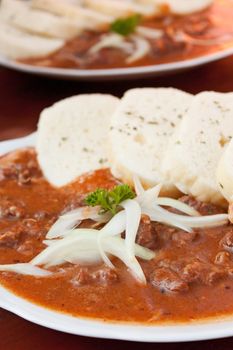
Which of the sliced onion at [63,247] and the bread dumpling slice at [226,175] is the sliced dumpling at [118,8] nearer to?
the bread dumpling slice at [226,175]

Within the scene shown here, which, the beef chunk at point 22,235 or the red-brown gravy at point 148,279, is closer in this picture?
the red-brown gravy at point 148,279

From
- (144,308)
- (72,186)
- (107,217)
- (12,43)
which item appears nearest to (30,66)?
(12,43)

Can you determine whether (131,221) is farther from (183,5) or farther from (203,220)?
(183,5)

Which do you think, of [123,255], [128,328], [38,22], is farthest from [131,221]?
[38,22]

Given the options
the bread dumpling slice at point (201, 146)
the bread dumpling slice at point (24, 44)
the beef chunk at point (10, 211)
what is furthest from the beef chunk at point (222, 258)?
the bread dumpling slice at point (24, 44)

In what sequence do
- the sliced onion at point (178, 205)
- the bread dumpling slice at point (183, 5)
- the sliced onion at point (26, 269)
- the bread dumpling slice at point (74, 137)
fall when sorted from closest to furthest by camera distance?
the sliced onion at point (26, 269) < the sliced onion at point (178, 205) < the bread dumpling slice at point (74, 137) < the bread dumpling slice at point (183, 5)

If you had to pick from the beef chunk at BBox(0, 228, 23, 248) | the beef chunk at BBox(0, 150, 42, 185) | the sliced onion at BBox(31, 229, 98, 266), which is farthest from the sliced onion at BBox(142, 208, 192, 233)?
the beef chunk at BBox(0, 150, 42, 185)
